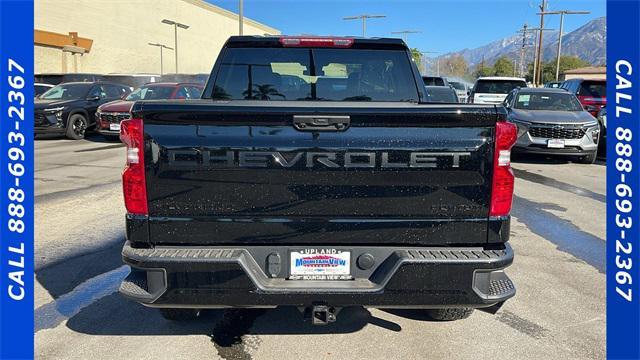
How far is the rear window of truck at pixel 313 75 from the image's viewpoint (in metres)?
4.00

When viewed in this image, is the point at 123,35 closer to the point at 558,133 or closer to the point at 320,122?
the point at 558,133

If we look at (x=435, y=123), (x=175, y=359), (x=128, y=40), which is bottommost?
(x=175, y=359)

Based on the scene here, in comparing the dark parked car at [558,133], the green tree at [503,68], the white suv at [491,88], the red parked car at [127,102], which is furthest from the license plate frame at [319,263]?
the green tree at [503,68]

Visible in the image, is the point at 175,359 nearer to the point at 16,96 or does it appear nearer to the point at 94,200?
the point at 16,96

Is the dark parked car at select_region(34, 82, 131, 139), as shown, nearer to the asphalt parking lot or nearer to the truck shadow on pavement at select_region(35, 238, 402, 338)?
the asphalt parking lot

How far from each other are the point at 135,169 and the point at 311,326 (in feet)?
5.60

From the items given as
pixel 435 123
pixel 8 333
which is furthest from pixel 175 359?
pixel 435 123

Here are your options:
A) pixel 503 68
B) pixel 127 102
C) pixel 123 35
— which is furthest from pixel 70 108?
pixel 503 68

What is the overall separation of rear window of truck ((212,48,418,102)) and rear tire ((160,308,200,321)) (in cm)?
167

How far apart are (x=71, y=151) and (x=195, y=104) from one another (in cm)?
1136

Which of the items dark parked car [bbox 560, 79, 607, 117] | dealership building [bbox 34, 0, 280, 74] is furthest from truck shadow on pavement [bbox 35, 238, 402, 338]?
dealership building [bbox 34, 0, 280, 74]

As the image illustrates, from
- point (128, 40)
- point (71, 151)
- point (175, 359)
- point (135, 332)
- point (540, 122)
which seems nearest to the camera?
point (175, 359)

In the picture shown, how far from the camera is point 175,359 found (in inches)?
126

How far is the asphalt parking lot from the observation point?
332 cm
